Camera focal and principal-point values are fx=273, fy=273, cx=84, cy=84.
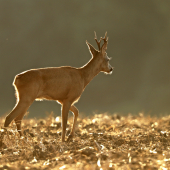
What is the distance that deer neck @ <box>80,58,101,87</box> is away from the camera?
27.6ft

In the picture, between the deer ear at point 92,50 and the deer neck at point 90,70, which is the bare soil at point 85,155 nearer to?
the deer neck at point 90,70

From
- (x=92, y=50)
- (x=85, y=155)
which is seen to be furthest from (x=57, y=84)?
(x=85, y=155)

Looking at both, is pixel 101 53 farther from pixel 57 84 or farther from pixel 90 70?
pixel 57 84

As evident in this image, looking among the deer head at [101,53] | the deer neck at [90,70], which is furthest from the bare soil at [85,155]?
the deer head at [101,53]

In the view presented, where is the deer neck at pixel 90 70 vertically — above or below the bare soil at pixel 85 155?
above

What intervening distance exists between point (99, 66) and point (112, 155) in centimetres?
430

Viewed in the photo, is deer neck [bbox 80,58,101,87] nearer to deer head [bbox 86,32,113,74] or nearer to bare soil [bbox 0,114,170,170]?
deer head [bbox 86,32,113,74]

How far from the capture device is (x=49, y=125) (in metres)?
10.6

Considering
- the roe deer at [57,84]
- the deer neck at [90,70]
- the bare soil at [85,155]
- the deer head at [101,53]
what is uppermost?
the deer head at [101,53]

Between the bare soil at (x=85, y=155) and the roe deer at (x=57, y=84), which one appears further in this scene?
the roe deer at (x=57, y=84)

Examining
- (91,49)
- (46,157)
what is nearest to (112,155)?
(46,157)

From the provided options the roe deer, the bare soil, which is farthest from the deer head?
the bare soil

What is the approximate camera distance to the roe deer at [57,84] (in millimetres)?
6832

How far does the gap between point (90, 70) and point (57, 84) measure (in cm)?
154
